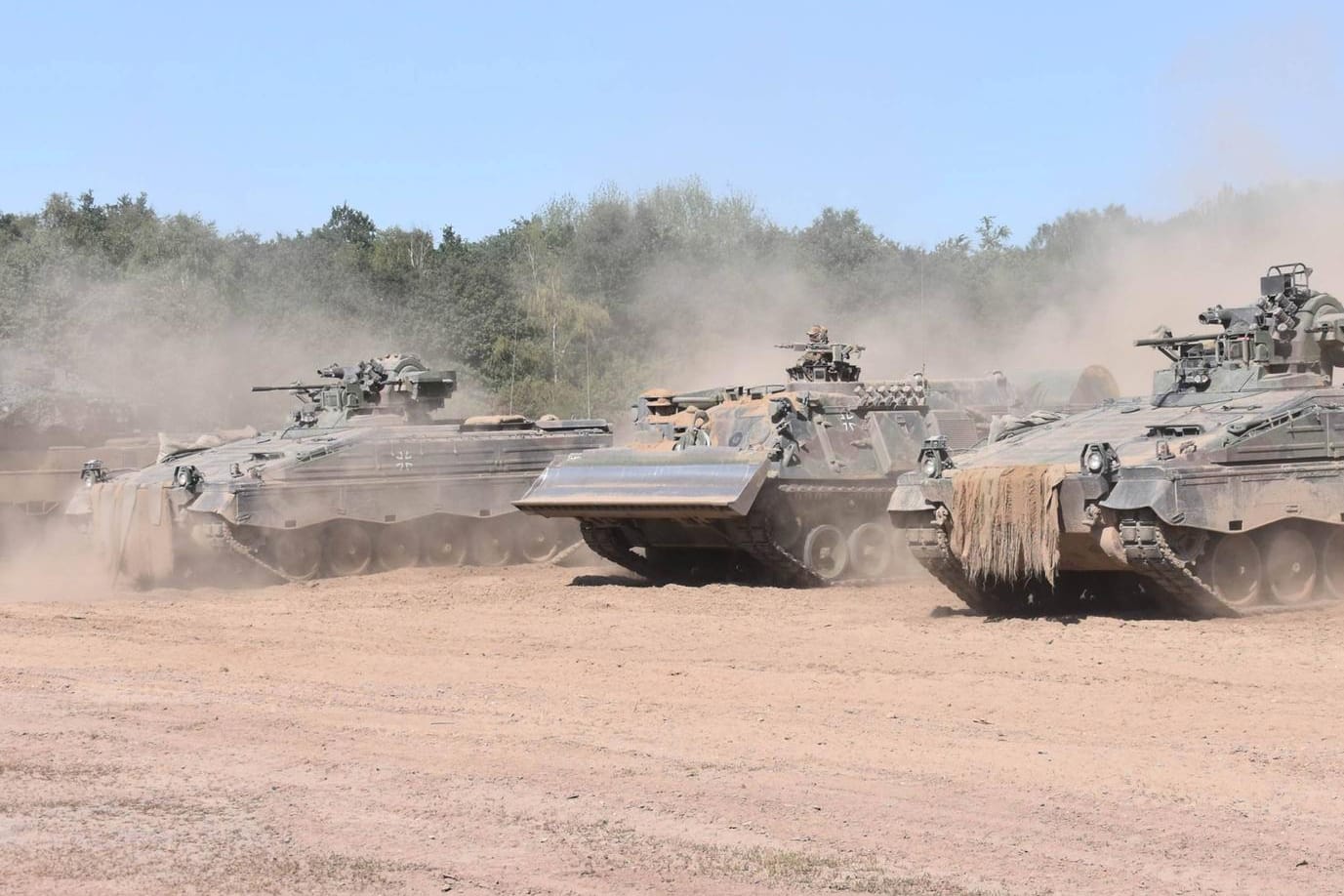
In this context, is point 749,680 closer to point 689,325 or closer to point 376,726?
point 376,726

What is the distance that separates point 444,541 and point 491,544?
644 mm

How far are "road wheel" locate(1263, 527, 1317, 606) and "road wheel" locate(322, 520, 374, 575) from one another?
10.8 m

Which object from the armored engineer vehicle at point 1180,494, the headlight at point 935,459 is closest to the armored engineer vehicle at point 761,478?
the armored engineer vehicle at point 1180,494

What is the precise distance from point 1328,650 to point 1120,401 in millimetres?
5001

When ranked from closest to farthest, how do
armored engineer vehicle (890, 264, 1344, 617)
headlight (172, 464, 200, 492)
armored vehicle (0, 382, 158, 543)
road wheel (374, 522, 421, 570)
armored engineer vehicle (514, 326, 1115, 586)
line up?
armored engineer vehicle (890, 264, 1344, 617)
armored engineer vehicle (514, 326, 1115, 586)
headlight (172, 464, 200, 492)
road wheel (374, 522, 421, 570)
armored vehicle (0, 382, 158, 543)

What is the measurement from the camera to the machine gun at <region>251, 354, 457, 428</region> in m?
23.5

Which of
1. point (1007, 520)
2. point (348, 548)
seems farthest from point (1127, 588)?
point (348, 548)

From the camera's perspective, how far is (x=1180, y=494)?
13922mm

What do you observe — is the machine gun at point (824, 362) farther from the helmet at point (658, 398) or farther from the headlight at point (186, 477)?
the headlight at point (186, 477)

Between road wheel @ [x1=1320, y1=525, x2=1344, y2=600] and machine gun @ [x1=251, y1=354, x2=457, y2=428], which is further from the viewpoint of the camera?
machine gun @ [x1=251, y1=354, x2=457, y2=428]

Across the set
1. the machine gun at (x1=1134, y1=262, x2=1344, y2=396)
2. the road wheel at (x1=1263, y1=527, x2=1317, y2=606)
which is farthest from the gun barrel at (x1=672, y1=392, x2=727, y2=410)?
the road wheel at (x1=1263, y1=527, x2=1317, y2=606)

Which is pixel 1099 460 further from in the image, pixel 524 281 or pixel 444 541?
pixel 524 281

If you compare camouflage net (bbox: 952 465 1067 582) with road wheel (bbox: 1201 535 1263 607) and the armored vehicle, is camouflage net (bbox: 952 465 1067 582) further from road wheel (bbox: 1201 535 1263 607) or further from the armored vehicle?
the armored vehicle

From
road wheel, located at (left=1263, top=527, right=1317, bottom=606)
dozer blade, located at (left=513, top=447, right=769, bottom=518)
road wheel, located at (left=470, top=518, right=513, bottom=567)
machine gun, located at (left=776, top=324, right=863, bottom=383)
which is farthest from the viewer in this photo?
road wheel, located at (left=470, top=518, right=513, bottom=567)
